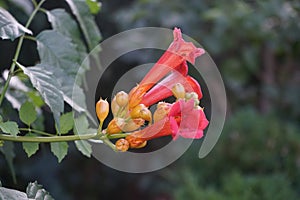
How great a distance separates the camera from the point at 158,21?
123 inches

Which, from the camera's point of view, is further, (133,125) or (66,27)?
(66,27)

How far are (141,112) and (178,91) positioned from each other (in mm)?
62

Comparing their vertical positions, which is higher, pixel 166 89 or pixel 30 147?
pixel 166 89

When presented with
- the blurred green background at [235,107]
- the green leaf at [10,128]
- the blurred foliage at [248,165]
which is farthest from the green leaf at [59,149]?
the blurred foliage at [248,165]

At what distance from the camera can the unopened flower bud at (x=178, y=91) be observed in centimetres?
75

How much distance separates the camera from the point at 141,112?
0.76 metres

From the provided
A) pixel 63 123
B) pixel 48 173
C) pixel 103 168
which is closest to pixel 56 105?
pixel 63 123

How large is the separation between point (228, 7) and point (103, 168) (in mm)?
1651

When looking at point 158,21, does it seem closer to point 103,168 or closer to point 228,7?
point 228,7

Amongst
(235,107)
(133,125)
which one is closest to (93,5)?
(133,125)

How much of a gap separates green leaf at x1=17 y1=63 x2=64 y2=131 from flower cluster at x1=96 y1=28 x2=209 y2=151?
0.06 m

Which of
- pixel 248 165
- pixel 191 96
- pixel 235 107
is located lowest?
pixel 191 96

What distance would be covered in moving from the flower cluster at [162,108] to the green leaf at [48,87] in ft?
0.21

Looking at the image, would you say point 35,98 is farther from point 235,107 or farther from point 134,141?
point 235,107
